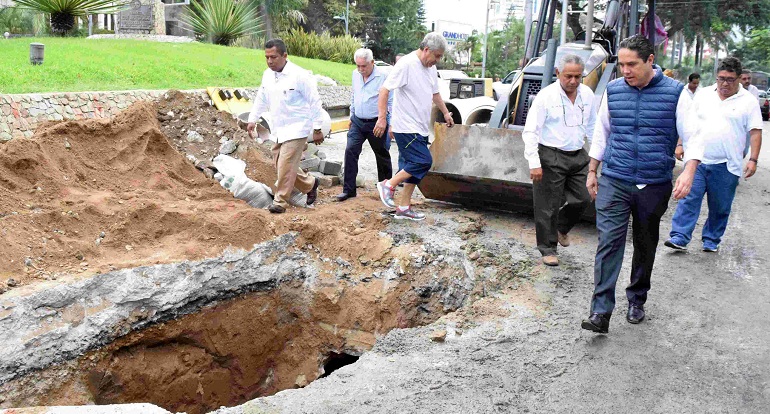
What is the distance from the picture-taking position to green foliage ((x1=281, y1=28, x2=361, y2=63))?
89.9 ft

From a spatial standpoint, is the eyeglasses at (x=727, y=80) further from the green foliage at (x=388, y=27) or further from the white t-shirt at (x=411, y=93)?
the green foliage at (x=388, y=27)

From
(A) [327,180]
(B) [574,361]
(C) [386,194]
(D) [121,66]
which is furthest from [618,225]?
(D) [121,66]

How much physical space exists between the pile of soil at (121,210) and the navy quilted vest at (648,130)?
2.40 metres

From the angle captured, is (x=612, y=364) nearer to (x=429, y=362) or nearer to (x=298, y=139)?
(x=429, y=362)

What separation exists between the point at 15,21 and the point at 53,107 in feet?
63.9

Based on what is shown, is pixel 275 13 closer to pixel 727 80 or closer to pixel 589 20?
pixel 589 20

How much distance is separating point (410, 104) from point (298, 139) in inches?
48.2

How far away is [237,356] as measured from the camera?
595 cm

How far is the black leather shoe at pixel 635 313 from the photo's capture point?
491 centimetres

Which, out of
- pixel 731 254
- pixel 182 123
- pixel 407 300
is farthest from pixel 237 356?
pixel 731 254

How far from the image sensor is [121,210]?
6.27 metres

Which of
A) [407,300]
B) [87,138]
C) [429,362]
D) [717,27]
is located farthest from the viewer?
[717,27]

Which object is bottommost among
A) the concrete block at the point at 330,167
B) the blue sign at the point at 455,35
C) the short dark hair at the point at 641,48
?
the concrete block at the point at 330,167

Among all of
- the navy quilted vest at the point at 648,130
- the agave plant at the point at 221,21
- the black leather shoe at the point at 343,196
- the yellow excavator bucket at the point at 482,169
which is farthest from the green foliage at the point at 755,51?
the navy quilted vest at the point at 648,130
